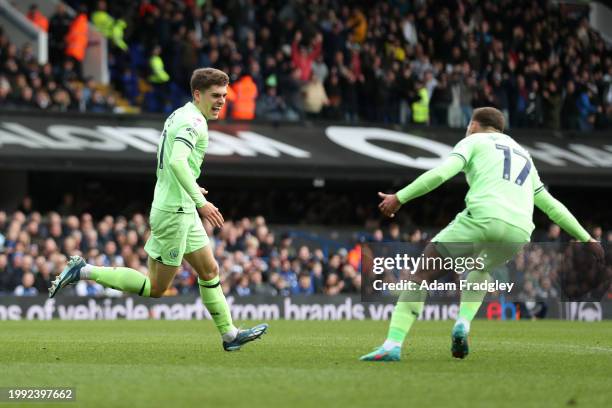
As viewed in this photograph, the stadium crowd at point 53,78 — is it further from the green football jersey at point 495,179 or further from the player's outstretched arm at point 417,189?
the player's outstretched arm at point 417,189

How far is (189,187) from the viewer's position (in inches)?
387

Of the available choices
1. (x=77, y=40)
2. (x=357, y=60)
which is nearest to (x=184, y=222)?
(x=77, y=40)

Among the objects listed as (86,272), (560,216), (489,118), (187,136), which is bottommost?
(86,272)

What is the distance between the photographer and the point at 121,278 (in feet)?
35.2

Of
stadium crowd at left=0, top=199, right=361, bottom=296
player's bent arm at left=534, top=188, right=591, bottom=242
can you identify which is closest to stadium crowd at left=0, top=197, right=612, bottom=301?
stadium crowd at left=0, top=199, right=361, bottom=296

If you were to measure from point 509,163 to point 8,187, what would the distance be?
1927 cm

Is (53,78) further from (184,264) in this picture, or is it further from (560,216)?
(560,216)

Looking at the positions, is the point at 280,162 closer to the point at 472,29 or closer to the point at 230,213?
the point at 230,213

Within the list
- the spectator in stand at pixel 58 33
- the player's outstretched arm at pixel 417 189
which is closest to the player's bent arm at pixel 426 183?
the player's outstretched arm at pixel 417 189

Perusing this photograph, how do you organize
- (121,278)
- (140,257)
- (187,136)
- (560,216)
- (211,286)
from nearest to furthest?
(560,216) < (187,136) < (211,286) < (121,278) < (140,257)

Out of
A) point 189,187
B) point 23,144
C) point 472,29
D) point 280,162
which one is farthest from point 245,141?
point 189,187

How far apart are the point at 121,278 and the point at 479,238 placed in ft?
10.4

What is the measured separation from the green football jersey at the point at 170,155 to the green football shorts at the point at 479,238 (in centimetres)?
216

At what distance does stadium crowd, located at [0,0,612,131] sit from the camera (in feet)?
87.4
